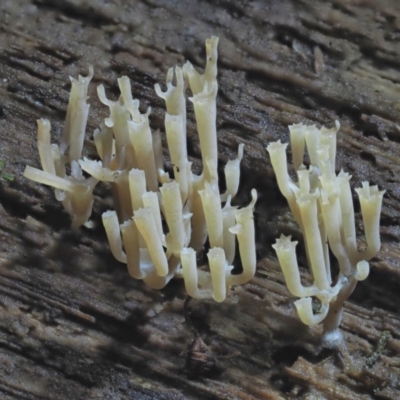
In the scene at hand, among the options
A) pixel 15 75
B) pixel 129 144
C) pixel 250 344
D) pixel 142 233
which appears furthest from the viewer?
pixel 15 75

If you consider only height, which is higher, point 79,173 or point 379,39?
point 379,39

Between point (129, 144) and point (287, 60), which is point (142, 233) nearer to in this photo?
point (129, 144)

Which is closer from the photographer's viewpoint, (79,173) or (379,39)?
(79,173)

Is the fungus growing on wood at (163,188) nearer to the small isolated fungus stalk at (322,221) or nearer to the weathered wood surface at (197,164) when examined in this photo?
the small isolated fungus stalk at (322,221)

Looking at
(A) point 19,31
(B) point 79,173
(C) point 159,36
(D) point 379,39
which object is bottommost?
(B) point 79,173

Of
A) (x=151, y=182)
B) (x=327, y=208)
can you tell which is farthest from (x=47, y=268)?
(x=327, y=208)

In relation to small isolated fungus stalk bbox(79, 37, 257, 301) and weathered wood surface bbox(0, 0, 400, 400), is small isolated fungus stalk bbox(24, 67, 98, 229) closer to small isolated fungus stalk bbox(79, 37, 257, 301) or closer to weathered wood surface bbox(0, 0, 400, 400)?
small isolated fungus stalk bbox(79, 37, 257, 301)

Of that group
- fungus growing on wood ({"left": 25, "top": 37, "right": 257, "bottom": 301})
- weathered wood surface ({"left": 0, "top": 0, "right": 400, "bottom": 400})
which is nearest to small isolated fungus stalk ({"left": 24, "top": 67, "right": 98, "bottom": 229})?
fungus growing on wood ({"left": 25, "top": 37, "right": 257, "bottom": 301})

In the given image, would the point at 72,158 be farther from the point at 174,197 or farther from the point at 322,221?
the point at 322,221
